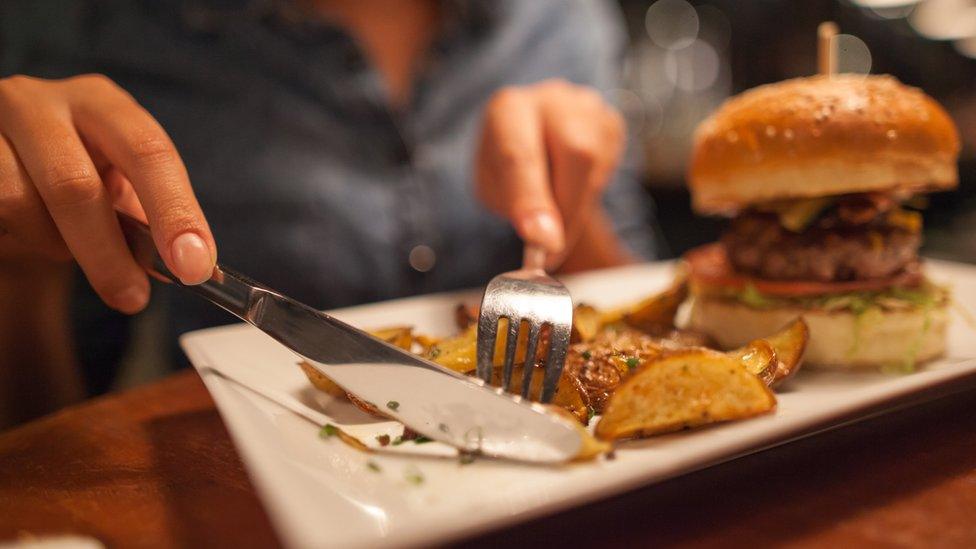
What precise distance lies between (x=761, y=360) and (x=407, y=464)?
79cm

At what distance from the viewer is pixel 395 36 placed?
3350mm

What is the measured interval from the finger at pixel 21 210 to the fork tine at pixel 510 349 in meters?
0.94

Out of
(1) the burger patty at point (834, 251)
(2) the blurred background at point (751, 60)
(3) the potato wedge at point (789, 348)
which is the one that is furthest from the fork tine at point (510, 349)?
(2) the blurred background at point (751, 60)

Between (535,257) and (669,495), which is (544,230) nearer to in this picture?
(535,257)

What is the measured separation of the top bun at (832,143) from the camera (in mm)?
1924

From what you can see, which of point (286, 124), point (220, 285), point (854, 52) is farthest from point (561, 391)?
point (854, 52)

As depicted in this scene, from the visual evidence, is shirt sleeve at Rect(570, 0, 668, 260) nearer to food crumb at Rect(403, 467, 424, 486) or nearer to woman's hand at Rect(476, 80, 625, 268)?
woman's hand at Rect(476, 80, 625, 268)

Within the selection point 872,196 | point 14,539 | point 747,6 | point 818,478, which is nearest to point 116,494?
point 14,539

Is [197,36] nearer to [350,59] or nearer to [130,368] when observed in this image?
[350,59]

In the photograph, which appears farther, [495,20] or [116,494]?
[495,20]

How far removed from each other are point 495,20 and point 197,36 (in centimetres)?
131

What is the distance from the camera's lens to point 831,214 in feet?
6.95

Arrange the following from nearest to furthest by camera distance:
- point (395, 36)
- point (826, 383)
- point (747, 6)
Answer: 1. point (826, 383)
2. point (395, 36)
3. point (747, 6)

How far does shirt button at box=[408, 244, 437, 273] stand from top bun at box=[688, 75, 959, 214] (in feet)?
4.53
